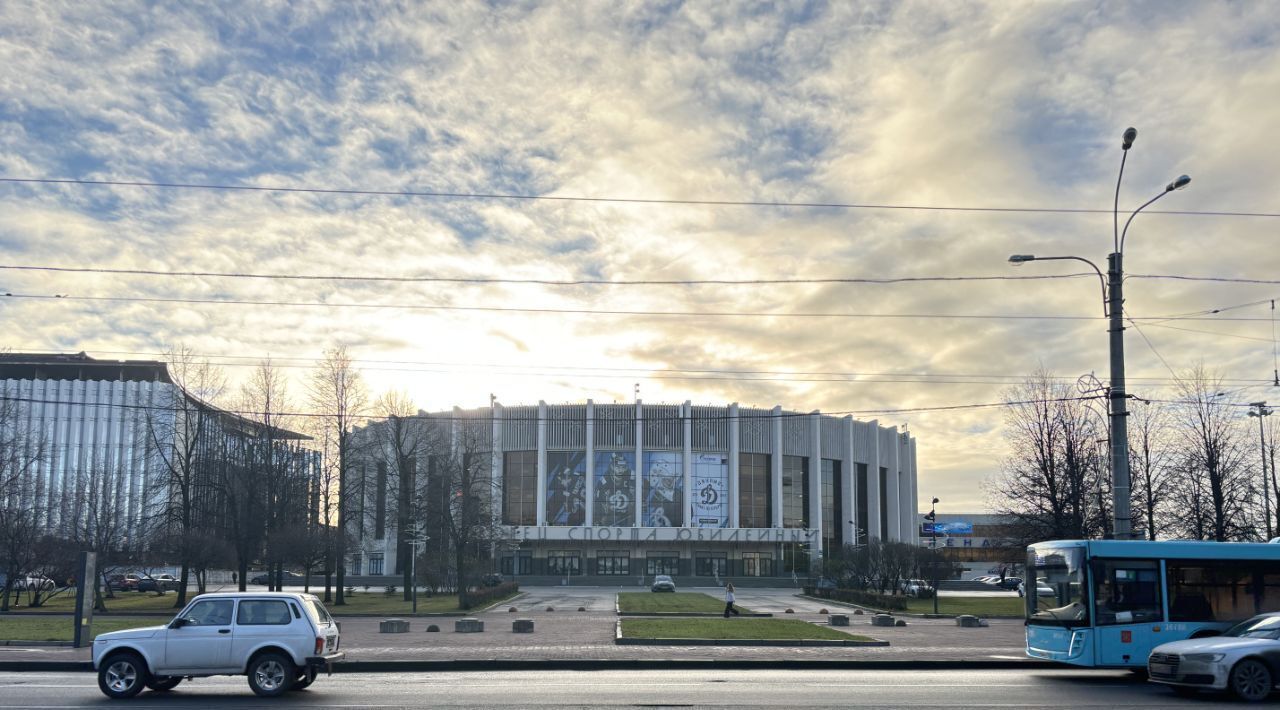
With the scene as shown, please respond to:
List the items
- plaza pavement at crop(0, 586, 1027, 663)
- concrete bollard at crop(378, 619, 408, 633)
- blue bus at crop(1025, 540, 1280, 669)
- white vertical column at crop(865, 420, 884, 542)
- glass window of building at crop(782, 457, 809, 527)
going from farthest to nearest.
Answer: white vertical column at crop(865, 420, 884, 542) < glass window of building at crop(782, 457, 809, 527) < concrete bollard at crop(378, 619, 408, 633) < plaza pavement at crop(0, 586, 1027, 663) < blue bus at crop(1025, 540, 1280, 669)

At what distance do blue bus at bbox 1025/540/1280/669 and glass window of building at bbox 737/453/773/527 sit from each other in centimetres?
7944

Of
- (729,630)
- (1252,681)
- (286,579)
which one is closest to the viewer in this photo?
(1252,681)

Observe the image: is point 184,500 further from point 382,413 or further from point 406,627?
point 406,627

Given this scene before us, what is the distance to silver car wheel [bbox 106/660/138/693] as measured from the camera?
16.4m

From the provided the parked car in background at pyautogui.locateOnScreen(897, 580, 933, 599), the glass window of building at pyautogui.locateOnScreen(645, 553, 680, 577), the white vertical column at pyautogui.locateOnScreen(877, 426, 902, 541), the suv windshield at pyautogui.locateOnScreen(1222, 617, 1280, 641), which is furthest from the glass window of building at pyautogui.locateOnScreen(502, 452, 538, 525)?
the suv windshield at pyautogui.locateOnScreen(1222, 617, 1280, 641)

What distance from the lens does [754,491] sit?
329ft

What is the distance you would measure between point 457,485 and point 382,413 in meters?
5.93

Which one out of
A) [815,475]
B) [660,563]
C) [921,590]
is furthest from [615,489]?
[921,590]

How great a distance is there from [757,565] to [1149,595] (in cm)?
8163

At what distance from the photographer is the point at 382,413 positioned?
189 ft

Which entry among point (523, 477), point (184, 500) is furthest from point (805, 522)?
point (184, 500)

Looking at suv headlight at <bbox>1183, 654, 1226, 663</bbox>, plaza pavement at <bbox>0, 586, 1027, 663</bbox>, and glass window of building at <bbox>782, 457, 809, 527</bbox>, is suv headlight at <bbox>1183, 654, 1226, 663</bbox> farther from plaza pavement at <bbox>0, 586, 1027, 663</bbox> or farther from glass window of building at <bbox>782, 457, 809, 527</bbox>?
glass window of building at <bbox>782, 457, 809, 527</bbox>

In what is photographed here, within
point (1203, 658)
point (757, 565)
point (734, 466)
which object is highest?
point (734, 466)

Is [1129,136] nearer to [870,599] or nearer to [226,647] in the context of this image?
[226,647]
